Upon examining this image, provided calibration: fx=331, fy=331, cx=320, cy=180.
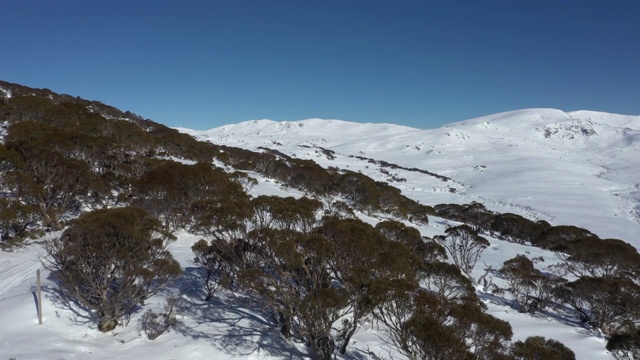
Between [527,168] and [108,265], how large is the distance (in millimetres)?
116438

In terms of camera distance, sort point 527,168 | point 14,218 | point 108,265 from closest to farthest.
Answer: point 108,265 < point 14,218 < point 527,168

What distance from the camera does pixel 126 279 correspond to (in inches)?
468

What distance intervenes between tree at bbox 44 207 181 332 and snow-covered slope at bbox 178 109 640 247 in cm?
5634

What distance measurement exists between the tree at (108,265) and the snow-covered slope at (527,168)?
185 feet

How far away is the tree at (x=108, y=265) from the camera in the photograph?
11.8 m

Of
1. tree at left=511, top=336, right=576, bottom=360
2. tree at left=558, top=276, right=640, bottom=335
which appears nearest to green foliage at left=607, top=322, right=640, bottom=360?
tree at left=511, top=336, right=576, bottom=360

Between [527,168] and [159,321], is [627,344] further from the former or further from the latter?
[527,168]

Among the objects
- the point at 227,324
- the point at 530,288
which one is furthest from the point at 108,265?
the point at 530,288

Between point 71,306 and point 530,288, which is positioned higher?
point 71,306

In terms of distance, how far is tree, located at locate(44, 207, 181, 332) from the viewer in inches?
464

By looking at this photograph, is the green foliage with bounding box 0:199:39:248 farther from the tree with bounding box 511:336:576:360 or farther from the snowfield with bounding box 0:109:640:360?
the tree with bounding box 511:336:576:360

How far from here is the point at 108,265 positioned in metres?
11.7

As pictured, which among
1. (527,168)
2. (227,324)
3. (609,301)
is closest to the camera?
(227,324)

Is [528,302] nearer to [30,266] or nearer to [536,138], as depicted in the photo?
[30,266]
